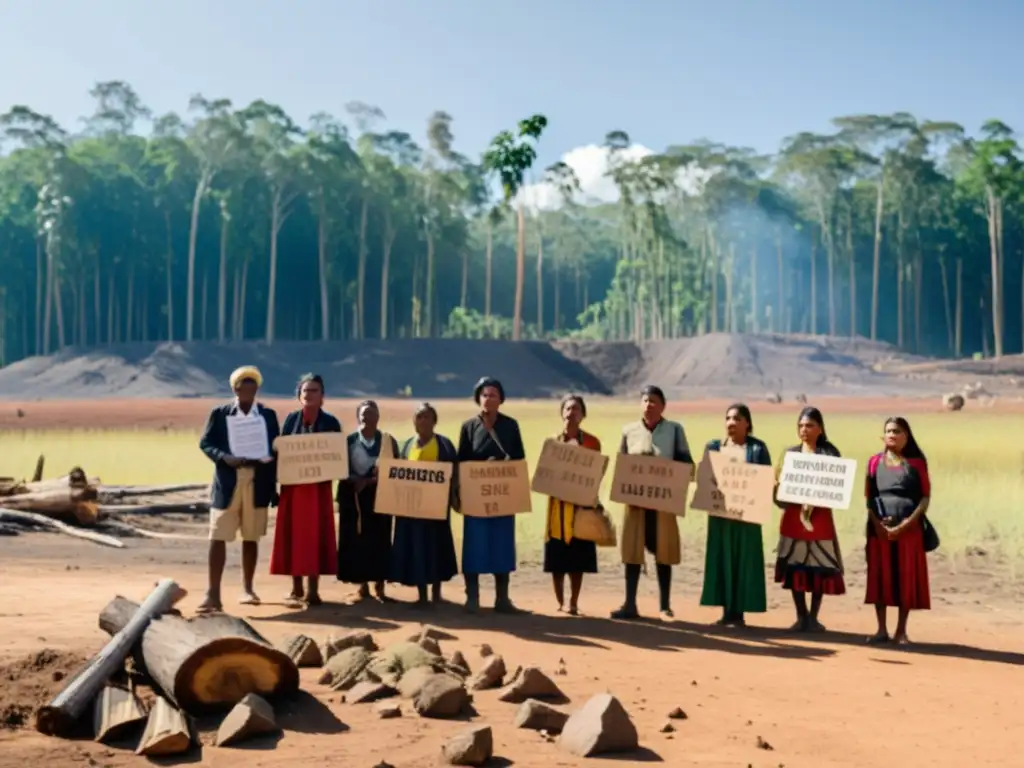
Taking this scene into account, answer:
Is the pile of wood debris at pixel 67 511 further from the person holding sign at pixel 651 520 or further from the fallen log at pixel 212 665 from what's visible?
the fallen log at pixel 212 665

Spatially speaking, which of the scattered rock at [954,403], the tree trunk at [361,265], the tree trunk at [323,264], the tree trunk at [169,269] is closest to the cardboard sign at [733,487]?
the scattered rock at [954,403]

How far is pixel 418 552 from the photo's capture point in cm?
921

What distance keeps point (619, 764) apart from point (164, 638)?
99.2 inches

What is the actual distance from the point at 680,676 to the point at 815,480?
6.59 feet

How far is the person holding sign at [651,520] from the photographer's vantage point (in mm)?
9180

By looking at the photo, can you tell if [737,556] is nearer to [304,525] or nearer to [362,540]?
[362,540]

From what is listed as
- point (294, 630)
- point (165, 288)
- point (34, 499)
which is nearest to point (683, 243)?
point (165, 288)

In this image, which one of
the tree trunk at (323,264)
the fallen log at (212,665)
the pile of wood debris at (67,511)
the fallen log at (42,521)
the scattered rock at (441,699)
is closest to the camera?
the fallen log at (212,665)

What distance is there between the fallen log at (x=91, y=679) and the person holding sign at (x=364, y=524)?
8.82ft

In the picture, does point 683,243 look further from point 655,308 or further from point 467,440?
point 467,440

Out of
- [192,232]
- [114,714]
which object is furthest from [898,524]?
[192,232]

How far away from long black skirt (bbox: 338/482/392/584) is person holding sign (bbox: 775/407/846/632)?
Result: 305 cm

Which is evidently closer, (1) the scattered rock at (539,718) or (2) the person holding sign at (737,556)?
(1) the scattered rock at (539,718)

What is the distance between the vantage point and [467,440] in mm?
9352
